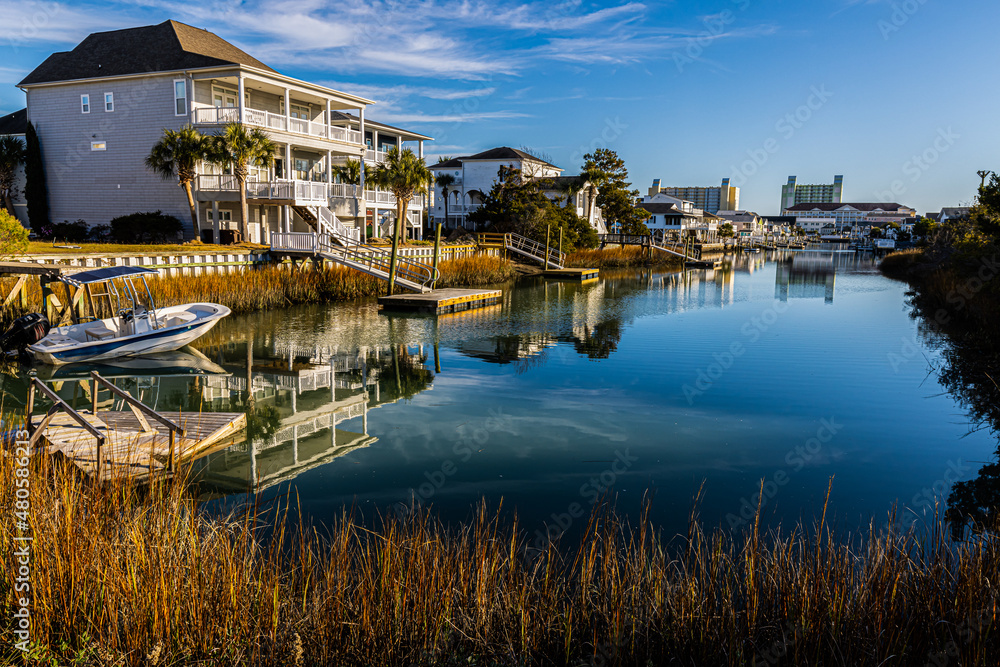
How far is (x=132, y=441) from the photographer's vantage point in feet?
26.7

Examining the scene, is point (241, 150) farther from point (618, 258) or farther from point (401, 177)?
point (618, 258)

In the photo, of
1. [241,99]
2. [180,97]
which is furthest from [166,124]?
[241,99]

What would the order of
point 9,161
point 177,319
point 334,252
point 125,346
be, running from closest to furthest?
1. point 125,346
2. point 177,319
3. point 334,252
4. point 9,161

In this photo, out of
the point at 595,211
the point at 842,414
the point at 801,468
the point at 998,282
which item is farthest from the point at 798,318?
the point at 595,211

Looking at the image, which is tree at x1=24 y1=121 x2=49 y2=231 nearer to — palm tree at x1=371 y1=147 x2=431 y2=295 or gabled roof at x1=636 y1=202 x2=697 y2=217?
palm tree at x1=371 y1=147 x2=431 y2=295

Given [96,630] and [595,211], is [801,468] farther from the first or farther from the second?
[595,211]

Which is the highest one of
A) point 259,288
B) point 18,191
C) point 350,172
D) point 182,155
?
point 350,172

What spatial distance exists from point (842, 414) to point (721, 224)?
12535cm

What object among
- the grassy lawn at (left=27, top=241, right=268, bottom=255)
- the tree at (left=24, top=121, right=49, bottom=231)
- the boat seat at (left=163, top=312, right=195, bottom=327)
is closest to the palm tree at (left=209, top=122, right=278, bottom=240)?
the grassy lawn at (left=27, top=241, right=268, bottom=255)

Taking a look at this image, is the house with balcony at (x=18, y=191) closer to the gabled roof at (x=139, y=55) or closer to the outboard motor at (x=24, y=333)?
the gabled roof at (x=139, y=55)

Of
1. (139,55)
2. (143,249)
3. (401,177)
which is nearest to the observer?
(143,249)

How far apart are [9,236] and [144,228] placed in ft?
50.8

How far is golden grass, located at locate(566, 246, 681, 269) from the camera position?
55438 mm

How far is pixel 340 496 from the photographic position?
8.30 meters
